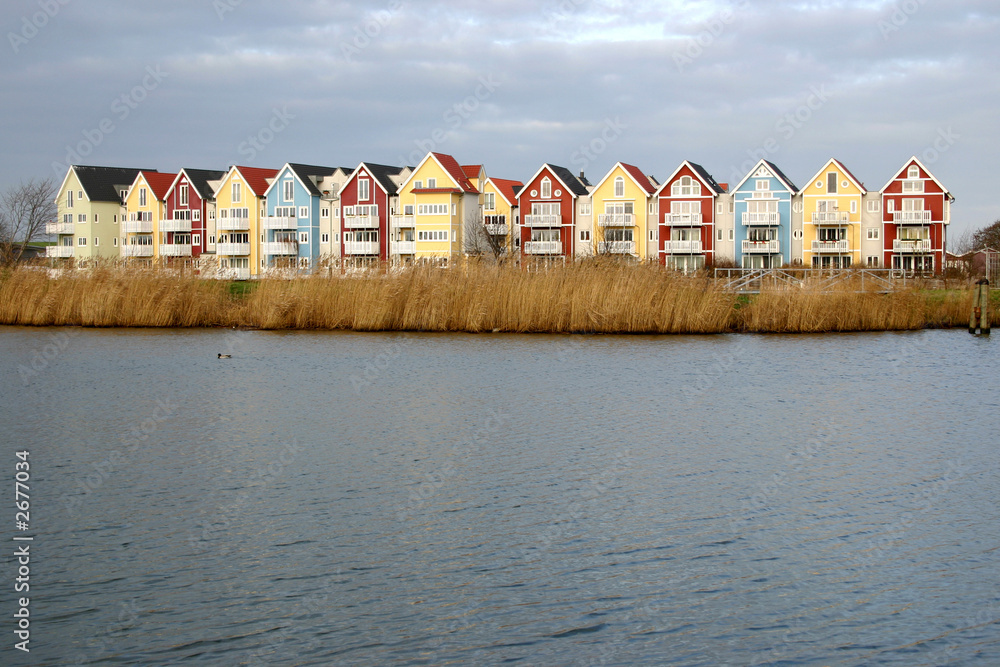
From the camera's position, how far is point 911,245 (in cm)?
7069

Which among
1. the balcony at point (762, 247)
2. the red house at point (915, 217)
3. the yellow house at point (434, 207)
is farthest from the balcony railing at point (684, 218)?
the yellow house at point (434, 207)

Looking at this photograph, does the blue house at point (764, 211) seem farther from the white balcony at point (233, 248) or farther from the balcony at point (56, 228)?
the balcony at point (56, 228)

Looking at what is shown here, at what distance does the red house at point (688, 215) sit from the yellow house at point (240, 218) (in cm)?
3220

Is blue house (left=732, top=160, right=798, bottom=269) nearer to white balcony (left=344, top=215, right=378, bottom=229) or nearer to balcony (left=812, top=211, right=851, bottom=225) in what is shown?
balcony (left=812, top=211, right=851, bottom=225)

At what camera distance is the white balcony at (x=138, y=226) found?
86.1 m

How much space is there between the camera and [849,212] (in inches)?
2874

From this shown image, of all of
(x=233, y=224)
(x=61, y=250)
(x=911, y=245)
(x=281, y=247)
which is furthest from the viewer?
(x=61, y=250)

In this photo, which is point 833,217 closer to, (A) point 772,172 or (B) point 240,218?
(A) point 772,172

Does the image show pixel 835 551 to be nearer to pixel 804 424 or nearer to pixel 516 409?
pixel 804 424

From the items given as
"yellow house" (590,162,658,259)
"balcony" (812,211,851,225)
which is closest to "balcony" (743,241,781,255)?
"balcony" (812,211,851,225)

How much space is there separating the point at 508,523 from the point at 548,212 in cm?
6970

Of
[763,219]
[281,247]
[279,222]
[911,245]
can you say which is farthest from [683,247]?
[279,222]

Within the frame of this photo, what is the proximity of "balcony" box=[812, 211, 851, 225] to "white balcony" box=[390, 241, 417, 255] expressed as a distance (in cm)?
3002

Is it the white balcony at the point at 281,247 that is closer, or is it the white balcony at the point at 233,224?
the white balcony at the point at 281,247
